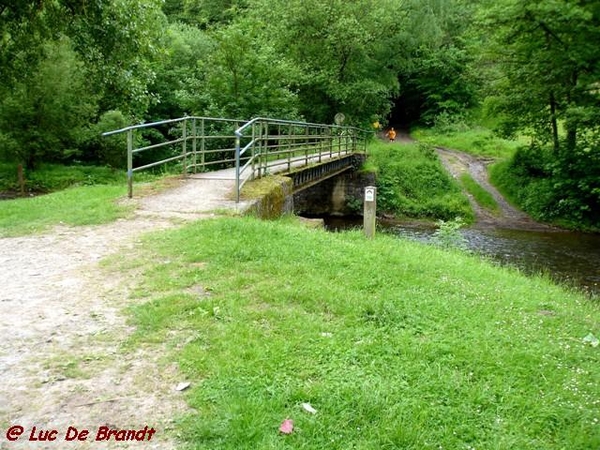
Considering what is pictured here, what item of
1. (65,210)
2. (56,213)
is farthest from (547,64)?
(56,213)

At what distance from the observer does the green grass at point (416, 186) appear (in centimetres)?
2169

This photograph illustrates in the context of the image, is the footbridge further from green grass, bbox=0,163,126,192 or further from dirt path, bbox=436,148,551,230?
dirt path, bbox=436,148,551,230

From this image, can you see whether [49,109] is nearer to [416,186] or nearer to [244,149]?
[244,149]

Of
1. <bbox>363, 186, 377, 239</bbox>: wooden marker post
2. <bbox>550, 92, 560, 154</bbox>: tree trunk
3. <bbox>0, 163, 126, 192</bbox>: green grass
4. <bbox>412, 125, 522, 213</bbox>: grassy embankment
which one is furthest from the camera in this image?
<bbox>412, 125, 522, 213</bbox>: grassy embankment

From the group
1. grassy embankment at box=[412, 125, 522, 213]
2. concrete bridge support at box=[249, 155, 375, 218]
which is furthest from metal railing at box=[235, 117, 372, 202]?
grassy embankment at box=[412, 125, 522, 213]

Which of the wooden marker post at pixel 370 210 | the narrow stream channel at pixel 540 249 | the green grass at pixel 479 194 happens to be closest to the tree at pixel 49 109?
the narrow stream channel at pixel 540 249

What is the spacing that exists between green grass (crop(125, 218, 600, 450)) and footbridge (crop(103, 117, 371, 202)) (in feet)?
11.7

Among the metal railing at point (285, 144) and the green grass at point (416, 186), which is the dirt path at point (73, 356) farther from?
the green grass at point (416, 186)

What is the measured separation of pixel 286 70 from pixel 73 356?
17668mm

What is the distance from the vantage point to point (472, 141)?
102 feet

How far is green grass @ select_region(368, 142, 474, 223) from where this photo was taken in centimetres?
2169

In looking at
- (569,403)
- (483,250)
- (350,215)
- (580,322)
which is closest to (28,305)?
(569,403)

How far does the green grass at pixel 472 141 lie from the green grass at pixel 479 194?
171 inches

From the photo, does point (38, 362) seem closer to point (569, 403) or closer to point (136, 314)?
point (136, 314)
